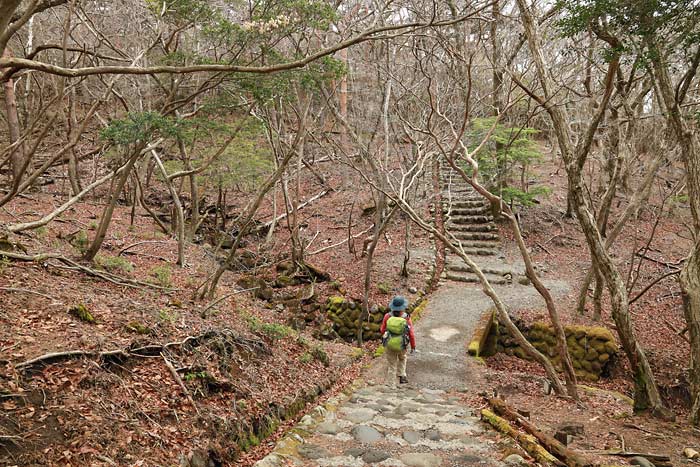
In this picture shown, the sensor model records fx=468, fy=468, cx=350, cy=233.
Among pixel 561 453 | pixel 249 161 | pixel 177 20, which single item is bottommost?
pixel 561 453

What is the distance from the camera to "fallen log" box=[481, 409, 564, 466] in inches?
175

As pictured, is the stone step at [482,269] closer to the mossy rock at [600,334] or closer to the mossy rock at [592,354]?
the mossy rock at [600,334]

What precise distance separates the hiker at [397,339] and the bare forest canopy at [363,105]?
5.13 feet

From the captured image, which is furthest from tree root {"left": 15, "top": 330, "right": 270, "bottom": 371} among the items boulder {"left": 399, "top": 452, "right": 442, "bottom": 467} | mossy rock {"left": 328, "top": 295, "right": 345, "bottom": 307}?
mossy rock {"left": 328, "top": 295, "right": 345, "bottom": 307}

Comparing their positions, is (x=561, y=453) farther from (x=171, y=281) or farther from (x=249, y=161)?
(x=249, y=161)

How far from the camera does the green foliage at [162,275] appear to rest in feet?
32.4

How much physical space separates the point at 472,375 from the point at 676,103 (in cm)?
600

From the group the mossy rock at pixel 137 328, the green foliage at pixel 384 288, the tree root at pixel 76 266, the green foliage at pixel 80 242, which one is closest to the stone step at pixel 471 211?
the green foliage at pixel 384 288

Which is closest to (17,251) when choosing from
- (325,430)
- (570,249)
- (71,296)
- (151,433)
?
(71,296)

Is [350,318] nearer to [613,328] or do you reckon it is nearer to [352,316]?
[352,316]

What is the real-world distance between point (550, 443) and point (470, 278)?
38.2 ft

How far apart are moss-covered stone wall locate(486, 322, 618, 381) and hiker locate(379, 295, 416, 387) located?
4.26 meters

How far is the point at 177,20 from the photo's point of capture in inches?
388

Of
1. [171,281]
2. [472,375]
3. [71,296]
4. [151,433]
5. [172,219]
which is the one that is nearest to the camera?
[151,433]
